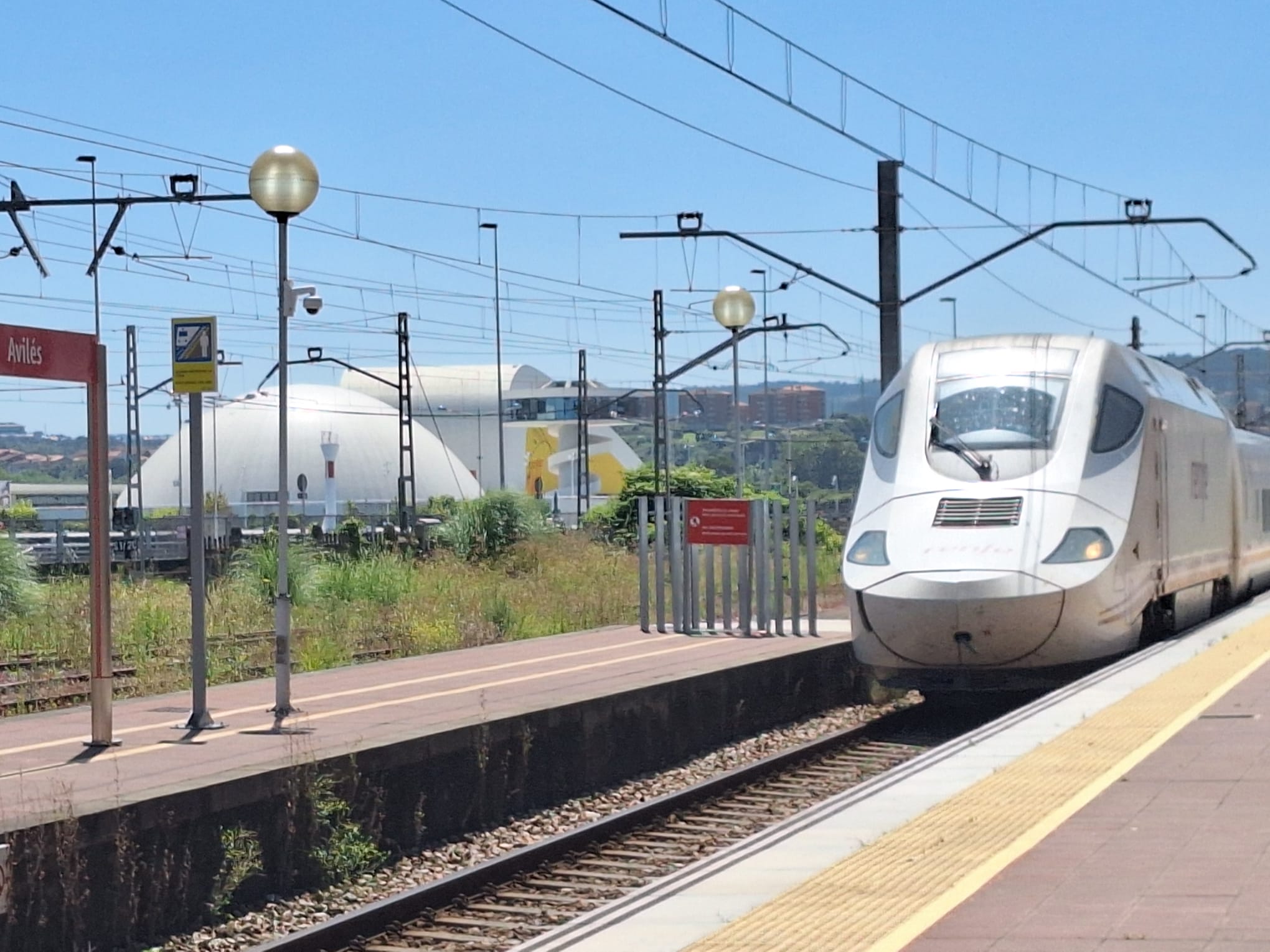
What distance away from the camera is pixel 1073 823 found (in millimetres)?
7520

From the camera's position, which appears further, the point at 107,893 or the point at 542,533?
the point at 542,533

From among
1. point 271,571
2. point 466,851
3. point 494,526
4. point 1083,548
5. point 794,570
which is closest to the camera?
point 466,851

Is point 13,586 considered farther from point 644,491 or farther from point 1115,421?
point 644,491

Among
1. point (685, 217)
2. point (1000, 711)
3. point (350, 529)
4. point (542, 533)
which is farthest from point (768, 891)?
point (350, 529)

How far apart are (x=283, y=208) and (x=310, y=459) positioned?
316 ft

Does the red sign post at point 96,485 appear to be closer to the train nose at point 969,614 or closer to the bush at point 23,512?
the train nose at point 969,614

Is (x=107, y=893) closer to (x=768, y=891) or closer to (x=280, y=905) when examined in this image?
(x=280, y=905)

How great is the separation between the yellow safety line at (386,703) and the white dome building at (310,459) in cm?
8446

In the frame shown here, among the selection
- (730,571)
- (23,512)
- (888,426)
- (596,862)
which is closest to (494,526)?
(730,571)

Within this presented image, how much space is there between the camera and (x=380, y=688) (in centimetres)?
1370

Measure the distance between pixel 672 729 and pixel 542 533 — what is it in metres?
22.3

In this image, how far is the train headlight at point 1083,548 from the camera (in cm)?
1389

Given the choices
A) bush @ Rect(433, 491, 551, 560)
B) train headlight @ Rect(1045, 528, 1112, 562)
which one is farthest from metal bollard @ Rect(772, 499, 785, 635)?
bush @ Rect(433, 491, 551, 560)

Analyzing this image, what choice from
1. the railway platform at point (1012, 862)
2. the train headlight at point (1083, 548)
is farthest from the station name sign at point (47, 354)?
the train headlight at point (1083, 548)
